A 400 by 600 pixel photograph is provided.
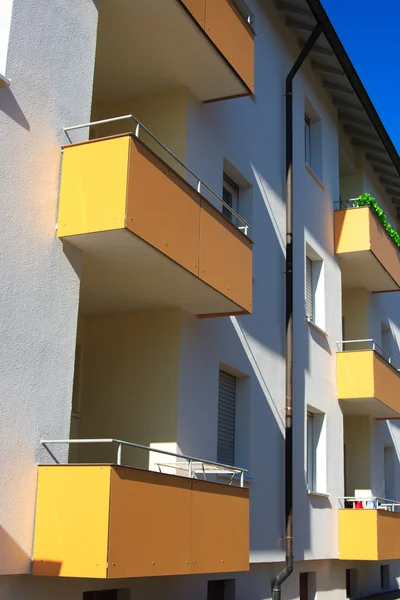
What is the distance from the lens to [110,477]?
721 centimetres

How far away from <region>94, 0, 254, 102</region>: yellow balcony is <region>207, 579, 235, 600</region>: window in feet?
22.1

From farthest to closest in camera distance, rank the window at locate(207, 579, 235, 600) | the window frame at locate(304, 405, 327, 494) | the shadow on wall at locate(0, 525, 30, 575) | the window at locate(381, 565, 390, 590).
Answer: the window at locate(381, 565, 390, 590), the window frame at locate(304, 405, 327, 494), the window at locate(207, 579, 235, 600), the shadow on wall at locate(0, 525, 30, 575)

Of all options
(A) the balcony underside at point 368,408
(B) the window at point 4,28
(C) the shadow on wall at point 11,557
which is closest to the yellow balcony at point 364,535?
(A) the balcony underside at point 368,408

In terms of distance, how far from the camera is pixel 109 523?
23.4ft

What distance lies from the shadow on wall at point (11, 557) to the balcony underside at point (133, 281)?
2883 millimetres

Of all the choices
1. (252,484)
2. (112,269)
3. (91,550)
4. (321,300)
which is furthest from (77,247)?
(321,300)

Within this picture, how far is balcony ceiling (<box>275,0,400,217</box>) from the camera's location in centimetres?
1582

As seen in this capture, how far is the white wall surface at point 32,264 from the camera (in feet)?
24.0

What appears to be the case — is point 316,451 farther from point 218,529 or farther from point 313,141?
point 218,529

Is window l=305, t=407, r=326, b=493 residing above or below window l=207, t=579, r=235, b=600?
above

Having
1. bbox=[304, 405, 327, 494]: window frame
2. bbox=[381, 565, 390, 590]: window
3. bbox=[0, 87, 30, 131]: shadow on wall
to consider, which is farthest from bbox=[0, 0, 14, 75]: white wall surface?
bbox=[381, 565, 390, 590]: window

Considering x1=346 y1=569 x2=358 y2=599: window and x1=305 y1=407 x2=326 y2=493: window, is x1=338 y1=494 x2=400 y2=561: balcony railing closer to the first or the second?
x1=305 y1=407 x2=326 y2=493: window

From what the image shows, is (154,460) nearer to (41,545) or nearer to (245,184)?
(41,545)

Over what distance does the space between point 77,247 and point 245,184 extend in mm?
5464
